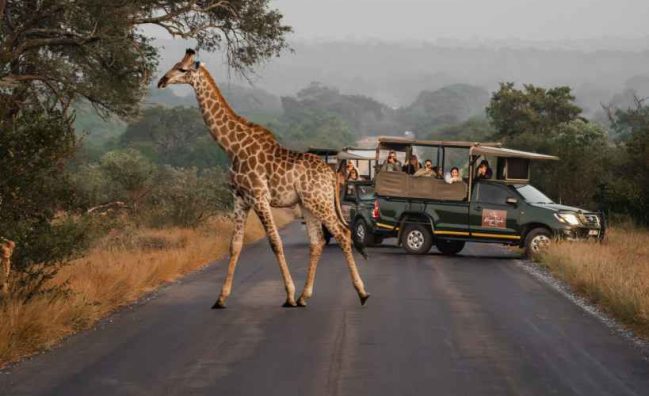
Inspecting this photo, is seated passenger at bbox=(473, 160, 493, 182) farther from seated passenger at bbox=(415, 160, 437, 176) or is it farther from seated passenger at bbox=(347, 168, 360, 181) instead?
seated passenger at bbox=(347, 168, 360, 181)

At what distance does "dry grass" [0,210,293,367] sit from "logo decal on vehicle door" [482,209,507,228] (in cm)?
582

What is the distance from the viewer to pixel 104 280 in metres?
16.1

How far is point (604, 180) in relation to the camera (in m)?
35.9

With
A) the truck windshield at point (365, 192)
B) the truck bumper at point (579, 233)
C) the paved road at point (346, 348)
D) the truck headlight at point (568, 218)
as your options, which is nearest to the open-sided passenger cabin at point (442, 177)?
the truck headlight at point (568, 218)

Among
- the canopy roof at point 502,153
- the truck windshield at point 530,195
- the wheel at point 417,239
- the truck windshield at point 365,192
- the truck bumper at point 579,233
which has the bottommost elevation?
the wheel at point 417,239

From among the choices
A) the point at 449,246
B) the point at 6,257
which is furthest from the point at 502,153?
the point at 6,257

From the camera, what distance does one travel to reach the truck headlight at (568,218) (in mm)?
24750

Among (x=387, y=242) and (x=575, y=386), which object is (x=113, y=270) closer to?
(x=575, y=386)

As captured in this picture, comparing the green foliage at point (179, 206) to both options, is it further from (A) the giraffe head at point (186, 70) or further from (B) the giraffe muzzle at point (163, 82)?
(B) the giraffe muzzle at point (163, 82)

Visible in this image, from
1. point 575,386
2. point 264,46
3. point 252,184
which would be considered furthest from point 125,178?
point 575,386

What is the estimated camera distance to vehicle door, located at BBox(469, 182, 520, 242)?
24.8 m

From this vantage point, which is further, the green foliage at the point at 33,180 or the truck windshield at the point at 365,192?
the truck windshield at the point at 365,192

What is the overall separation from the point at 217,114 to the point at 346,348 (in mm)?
5119

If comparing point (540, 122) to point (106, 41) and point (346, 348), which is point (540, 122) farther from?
point (346, 348)
